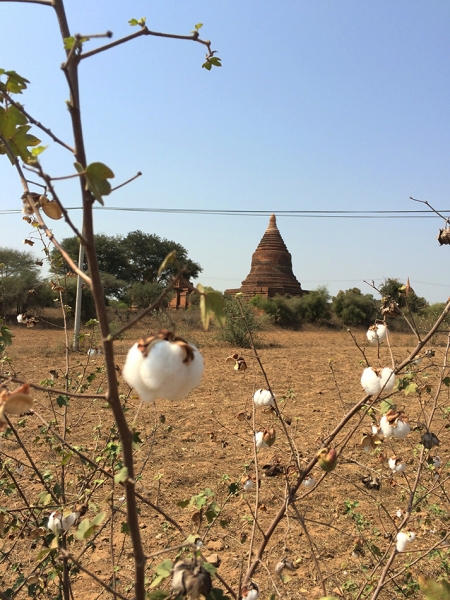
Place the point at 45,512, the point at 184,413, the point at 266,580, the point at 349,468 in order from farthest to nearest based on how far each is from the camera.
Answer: the point at 184,413 → the point at 349,468 → the point at 266,580 → the point at 45,512

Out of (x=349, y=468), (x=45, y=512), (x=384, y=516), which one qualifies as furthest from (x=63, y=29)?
(x=349, y=468)

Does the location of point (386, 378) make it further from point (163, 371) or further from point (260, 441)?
point (163, 371)

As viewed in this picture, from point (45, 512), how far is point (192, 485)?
167cm

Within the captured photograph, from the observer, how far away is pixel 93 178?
0.53 m

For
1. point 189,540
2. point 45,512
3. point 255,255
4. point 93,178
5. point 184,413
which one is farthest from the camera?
point 255,255

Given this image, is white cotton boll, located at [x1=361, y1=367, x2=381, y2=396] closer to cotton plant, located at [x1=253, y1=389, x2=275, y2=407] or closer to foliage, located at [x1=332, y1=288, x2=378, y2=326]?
cotton plant, located at [x1=253, y1=389, x2=275, y2=407]

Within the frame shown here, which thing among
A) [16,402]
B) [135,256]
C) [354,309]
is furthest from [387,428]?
[135,256]

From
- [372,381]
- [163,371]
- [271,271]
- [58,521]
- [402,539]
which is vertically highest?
[271,271]

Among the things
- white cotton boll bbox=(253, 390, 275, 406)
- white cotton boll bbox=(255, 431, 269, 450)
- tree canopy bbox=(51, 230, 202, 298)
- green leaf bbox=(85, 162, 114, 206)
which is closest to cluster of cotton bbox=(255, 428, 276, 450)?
white cotton boll bbox=(255, 431, 269, 450)

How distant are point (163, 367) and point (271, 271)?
3095 cm

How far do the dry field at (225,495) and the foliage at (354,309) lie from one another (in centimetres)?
1593

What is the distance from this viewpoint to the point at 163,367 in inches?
22.2

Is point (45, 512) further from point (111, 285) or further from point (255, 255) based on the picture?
point (255, 255)

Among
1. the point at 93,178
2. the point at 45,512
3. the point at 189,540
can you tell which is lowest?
the point at 45,512
